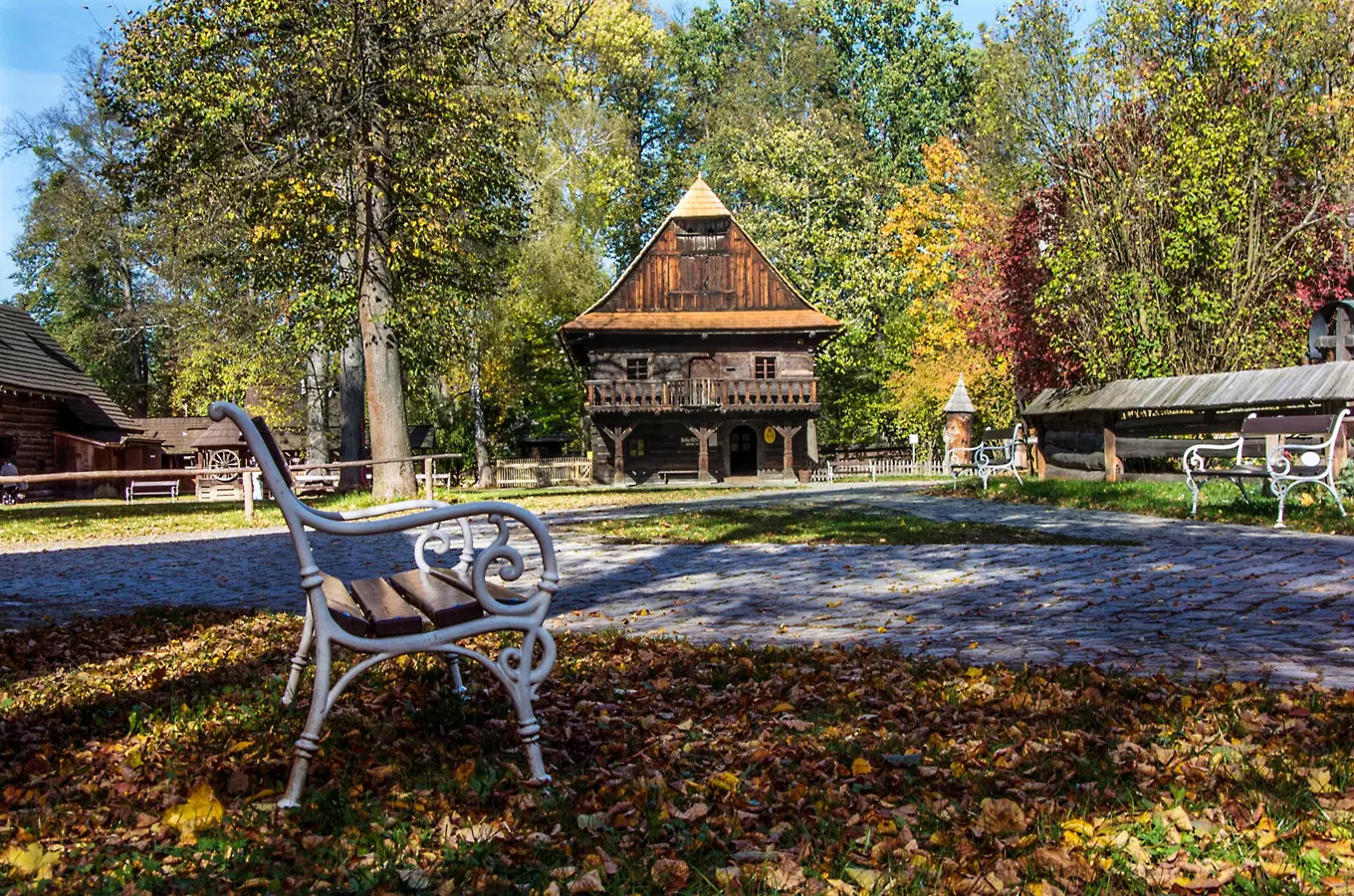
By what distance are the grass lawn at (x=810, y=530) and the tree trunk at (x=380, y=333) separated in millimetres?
6106

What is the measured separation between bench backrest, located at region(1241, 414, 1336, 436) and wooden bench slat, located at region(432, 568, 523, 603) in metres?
9.60

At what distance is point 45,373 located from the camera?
115 feet

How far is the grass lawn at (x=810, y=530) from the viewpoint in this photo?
34.1ft

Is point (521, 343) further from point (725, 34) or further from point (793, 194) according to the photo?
point (725, 34)

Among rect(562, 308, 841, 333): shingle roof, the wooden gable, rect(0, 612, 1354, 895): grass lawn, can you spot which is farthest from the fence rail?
rect(0, 612, 1354, 895): grass lawn

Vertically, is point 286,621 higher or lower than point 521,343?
lower

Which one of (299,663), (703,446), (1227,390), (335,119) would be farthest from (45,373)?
(299,663)

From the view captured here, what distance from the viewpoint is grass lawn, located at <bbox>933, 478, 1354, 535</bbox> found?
34.9 ft

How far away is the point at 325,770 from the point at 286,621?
10.0 ft

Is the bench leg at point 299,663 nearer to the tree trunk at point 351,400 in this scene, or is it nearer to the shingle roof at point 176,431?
the tree trunk at point 351,400

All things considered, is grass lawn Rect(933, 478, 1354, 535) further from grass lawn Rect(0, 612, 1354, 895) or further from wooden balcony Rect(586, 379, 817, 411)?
wooden balcony Rect(586, 379, 817, 411)

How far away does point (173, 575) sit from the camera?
31.1ft

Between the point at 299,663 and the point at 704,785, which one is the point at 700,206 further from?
the point at 704,785

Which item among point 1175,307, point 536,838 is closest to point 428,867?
point 536,838
